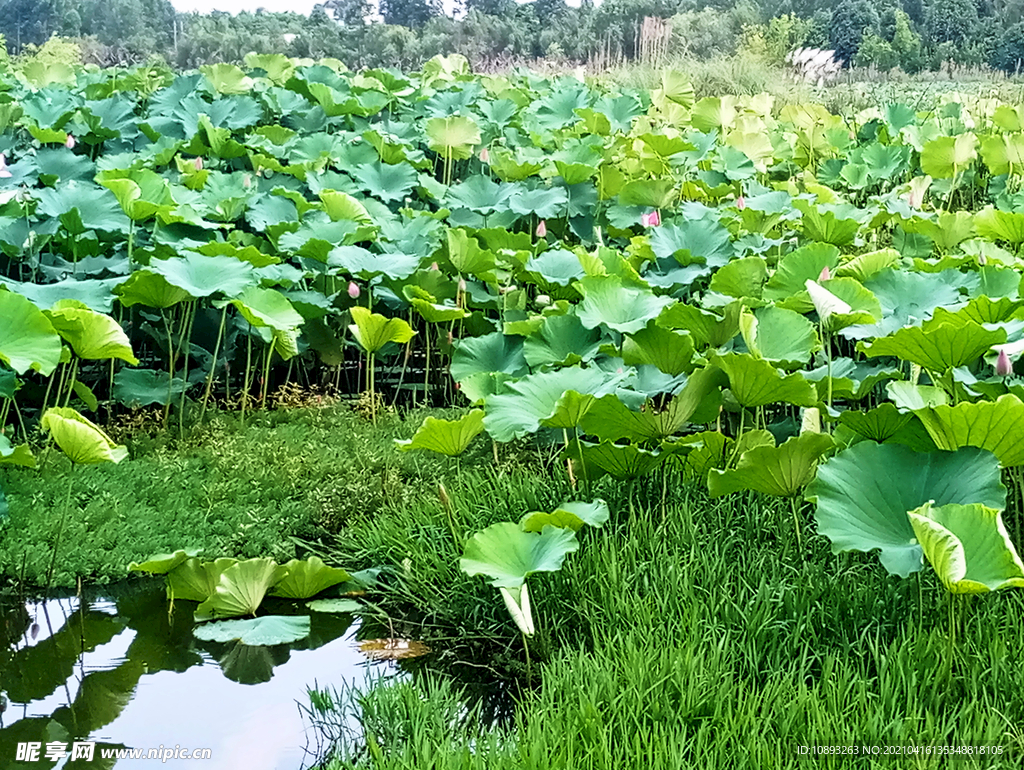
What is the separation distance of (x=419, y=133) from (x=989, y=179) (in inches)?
122

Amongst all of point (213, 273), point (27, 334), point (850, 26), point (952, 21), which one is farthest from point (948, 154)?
point (952, 21)

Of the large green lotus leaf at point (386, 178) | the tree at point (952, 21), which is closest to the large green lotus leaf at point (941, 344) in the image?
the large green lotus leaf at point (386, 178)

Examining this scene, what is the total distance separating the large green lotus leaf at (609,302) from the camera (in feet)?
8.24

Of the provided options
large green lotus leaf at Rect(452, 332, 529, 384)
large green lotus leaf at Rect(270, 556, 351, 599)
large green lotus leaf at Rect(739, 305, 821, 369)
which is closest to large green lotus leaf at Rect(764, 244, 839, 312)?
large green lotus leaf at Rect(739, 305, 821, 369)

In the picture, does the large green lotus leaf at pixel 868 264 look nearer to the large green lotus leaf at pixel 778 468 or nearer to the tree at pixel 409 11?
the large green lotus leaf at pixel 778 468

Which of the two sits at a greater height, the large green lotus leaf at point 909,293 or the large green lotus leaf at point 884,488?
the large green lotus leaf at point 909,293

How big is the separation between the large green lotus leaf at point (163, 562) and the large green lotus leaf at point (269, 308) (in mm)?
915

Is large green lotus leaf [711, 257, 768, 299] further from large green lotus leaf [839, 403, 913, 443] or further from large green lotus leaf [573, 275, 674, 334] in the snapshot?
large green lotus leaf [839, 403, 913, 443]

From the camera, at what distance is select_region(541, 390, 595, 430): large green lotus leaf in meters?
2.09

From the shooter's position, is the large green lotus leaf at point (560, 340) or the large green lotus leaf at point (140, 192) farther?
the large green lotus leaf at point (140, 192)

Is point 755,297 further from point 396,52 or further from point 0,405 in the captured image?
point 396,52

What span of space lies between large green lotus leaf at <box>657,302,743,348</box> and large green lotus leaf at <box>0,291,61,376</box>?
1442 mm

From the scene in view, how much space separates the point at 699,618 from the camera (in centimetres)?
199

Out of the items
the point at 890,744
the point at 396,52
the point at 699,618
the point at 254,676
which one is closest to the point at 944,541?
the point at 890,744
